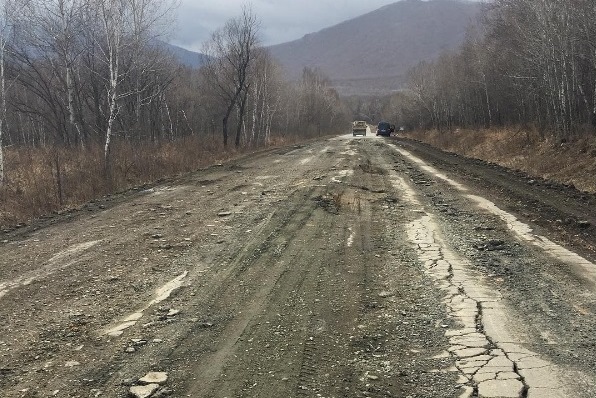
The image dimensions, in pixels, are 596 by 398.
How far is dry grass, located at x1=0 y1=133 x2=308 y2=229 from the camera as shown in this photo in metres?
10.2

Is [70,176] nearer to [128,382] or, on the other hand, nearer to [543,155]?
[128,382]

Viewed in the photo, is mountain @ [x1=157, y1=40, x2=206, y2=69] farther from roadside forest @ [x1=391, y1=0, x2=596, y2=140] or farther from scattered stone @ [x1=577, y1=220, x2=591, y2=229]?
scattered stone @ [x1=577, y1=220, x2=591, y2=229]

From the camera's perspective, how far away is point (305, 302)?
14.2ft

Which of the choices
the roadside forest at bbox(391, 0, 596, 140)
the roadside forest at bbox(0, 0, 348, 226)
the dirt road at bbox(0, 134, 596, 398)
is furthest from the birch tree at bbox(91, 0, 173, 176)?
the roadside forest at bbox(391, 0, 596, 140)

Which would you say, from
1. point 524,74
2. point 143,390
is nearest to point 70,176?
point 143,390

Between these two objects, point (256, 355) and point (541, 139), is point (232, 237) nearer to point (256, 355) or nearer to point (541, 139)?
point (256, 355)

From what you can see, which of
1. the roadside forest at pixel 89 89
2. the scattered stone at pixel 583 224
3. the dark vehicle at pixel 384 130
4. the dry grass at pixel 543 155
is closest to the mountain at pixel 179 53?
the roadside forest at pixel 89 89

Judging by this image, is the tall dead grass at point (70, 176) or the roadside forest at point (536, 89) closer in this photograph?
the tall dead grass at point (70, 176)

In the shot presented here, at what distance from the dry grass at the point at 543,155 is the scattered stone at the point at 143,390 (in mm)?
10275

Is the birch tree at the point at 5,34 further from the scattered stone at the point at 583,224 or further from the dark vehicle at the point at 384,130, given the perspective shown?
the dark vehicle at the point at 384,130

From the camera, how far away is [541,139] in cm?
1845

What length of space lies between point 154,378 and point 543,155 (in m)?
16.1

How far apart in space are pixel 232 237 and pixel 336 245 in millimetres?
1573

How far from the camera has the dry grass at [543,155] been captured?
11952 millimetres
